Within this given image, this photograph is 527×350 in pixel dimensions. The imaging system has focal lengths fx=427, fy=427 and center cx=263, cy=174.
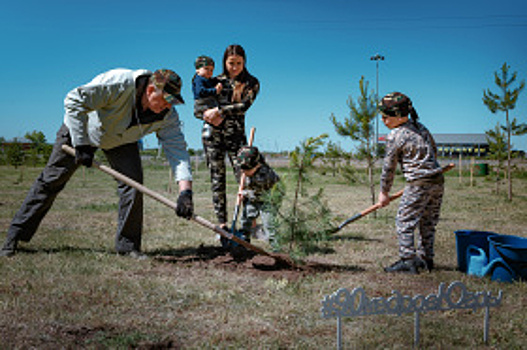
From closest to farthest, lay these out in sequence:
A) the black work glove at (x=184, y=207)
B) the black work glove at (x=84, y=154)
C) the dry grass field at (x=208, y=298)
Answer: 1. the dry grass field at (x=208, y=298)
2. the black work glove at (x=184, y=207)
3. the black work glove at (x=84, y=154)

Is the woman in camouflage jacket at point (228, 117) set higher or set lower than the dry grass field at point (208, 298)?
higher

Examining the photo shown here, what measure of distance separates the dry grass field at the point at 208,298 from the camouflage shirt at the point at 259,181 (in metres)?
0.81

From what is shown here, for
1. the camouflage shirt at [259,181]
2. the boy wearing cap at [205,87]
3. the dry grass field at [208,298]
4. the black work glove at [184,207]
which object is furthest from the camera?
the boy wearing cap at [205,87]

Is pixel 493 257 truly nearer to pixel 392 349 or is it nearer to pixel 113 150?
pixel 392 349

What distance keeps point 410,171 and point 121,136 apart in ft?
10.00

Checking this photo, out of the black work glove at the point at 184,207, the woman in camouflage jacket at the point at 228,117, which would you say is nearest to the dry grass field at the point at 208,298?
the black work glove at the point at 184,207

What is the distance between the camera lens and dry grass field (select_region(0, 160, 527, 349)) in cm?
274

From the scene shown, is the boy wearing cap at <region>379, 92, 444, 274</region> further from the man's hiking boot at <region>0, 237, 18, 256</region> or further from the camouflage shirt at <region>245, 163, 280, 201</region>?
the man's hiking boot at <region>0, 237, 18, 256</region>

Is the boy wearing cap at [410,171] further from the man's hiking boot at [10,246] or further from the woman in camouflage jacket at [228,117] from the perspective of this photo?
the man's hiking boot at [10,246]

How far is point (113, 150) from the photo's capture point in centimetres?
477

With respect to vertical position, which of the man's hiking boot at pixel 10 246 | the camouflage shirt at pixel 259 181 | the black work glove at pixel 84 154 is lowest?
the man's hiking boot at pixel 10 246

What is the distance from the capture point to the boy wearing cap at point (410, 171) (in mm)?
4207

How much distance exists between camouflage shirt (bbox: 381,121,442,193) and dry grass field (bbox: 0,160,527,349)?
1027mm

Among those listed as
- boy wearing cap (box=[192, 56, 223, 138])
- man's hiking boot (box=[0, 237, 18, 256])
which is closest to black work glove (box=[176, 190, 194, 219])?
boy wearing cap (box=[192, 56, 223, 138])
